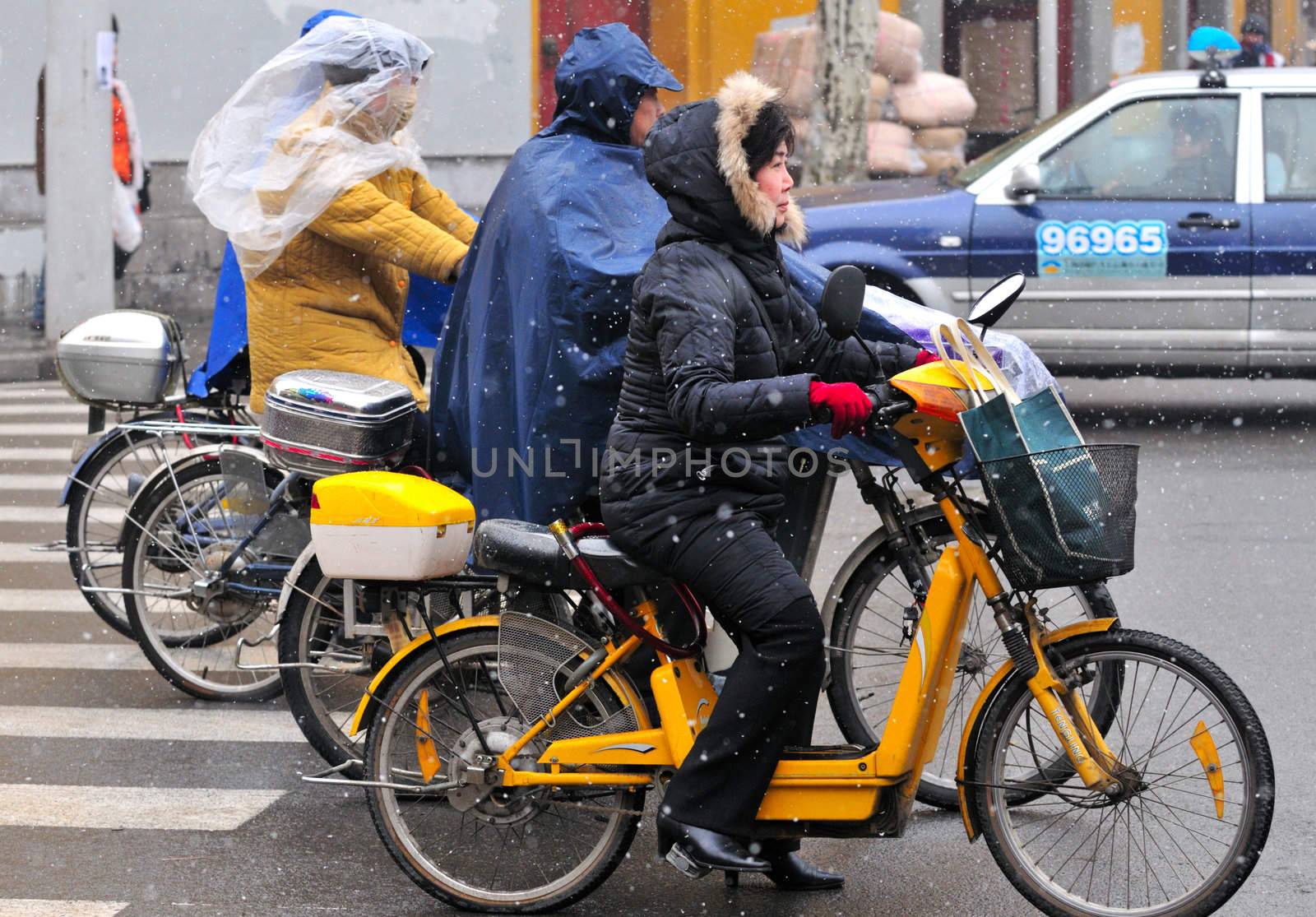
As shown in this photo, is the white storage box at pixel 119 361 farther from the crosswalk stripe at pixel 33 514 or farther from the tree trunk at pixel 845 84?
the tree trunk at pixel 845 84

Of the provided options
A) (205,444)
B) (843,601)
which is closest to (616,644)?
(843,601)

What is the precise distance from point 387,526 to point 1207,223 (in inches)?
280

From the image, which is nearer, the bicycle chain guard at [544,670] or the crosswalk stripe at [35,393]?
the bicycle chain guard at [544,670]

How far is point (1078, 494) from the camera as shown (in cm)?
347

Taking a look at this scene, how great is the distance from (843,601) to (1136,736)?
2.90 feet

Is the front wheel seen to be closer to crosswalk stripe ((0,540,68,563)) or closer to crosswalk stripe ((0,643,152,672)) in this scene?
crosswalk stripe ((0,643,152,672))

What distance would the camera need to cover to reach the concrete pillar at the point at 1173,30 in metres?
21.9

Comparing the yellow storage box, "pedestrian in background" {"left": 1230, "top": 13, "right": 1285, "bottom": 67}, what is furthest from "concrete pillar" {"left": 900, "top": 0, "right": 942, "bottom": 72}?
the yellow storage box

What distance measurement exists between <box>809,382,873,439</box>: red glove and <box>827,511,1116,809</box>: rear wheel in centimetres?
89

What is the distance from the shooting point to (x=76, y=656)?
636cm

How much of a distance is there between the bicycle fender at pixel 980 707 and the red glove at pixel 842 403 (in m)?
0.65

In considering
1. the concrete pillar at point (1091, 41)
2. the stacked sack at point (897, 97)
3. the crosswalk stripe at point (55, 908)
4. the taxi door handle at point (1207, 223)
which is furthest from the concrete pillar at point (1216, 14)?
the crosswalk stripe at point (55, 908)

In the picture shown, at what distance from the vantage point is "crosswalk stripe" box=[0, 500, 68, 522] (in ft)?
28.0

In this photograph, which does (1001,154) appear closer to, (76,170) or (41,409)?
(41,409)
